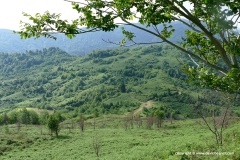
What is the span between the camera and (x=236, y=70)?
5.97m

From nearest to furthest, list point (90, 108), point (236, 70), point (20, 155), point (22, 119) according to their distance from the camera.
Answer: point (236, 70) → point (20, 155) → point (22, 119) → point (90, 108)

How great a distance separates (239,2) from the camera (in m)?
5.00

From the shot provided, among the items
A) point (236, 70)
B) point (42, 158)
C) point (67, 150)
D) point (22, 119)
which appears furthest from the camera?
point (22, 119)

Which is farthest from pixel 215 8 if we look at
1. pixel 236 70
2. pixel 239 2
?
pixel 236 70

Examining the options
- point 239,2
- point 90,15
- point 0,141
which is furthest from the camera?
point 0,141

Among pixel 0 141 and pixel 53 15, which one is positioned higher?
pixel 53 15

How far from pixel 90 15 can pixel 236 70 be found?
154 inches

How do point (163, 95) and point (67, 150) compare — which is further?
point (163, 95)

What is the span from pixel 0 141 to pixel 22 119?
64.5 metres

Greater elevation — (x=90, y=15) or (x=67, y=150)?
(x=90, y=15)

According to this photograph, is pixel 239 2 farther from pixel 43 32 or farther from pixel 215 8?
pixel 43 32

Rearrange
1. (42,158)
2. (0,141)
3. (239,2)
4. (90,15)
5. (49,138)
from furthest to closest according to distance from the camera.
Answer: (49,138) < (0,141) < (42,158) < (90,15) < (239,2)

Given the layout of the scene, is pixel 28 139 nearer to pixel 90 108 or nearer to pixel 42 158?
pixel 42 158

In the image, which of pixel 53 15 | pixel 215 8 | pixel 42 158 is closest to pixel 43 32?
pixel 53 15
